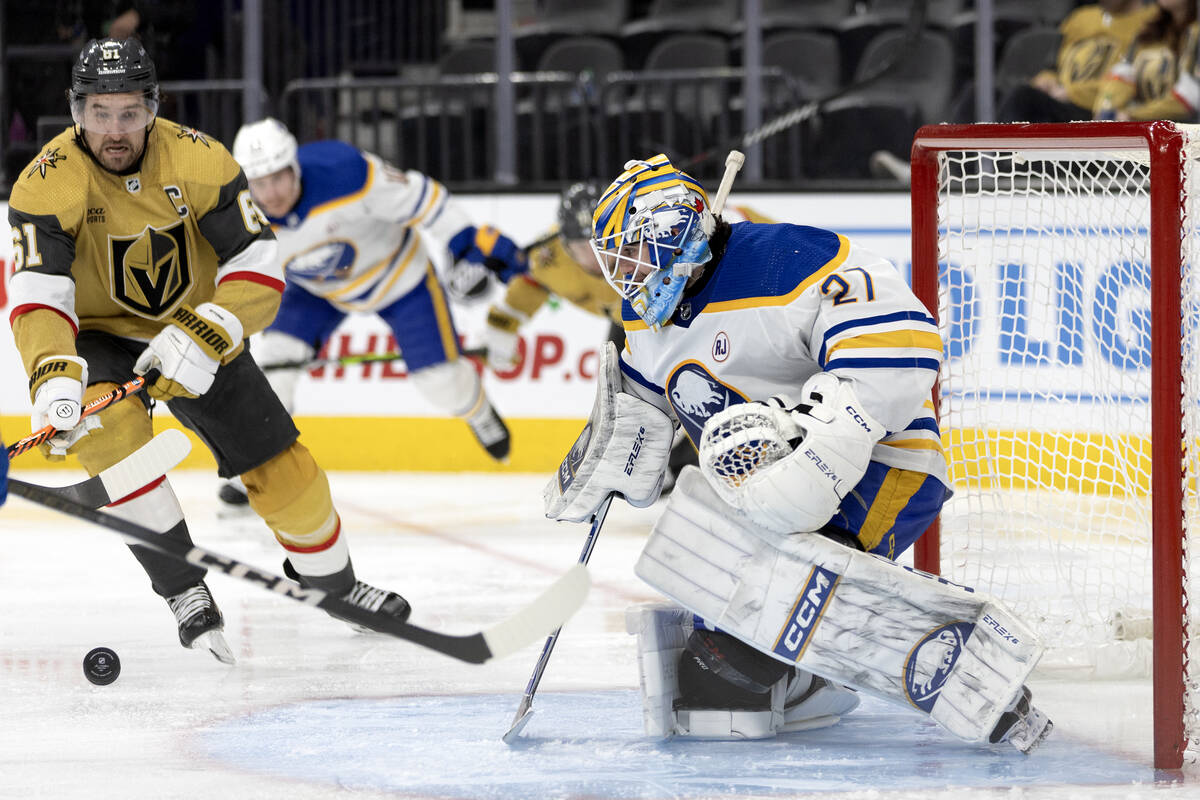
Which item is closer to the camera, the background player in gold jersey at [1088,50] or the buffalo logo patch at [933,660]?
the buffalo logo patch at [933,660]

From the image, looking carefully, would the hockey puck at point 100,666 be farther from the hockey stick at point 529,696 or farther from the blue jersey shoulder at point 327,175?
the blue jersey shoulder at point 327,175

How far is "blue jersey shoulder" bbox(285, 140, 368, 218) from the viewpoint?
14.9 ft

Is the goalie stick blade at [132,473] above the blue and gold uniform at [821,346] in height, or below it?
below

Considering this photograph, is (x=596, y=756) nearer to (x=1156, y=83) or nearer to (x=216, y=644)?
(x=216, y=644)

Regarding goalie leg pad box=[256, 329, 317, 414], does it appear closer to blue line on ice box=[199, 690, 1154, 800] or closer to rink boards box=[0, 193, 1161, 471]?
rink boards box=[0, 193, 1161, 471]

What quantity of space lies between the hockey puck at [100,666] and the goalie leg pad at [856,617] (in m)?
1.08

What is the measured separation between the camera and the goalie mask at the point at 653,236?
2.24 meters

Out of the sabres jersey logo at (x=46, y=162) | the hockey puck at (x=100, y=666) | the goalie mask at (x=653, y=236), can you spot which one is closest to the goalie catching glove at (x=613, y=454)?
the goalie mask at (x=653, y=236)

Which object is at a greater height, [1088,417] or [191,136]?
[191,136]

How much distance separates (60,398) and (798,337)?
1.16 m

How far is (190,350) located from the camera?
2682 mm

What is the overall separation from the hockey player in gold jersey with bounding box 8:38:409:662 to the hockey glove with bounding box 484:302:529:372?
7.55 feet

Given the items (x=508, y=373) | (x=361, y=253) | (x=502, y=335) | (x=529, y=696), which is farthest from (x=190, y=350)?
(x=508, y=373)

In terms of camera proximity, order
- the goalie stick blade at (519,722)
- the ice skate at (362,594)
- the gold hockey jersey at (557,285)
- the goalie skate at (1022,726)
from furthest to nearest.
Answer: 1. the gold hockey jersey at (557,285)
2. the ice skate at (362,594)
3. the goalie stick blade at (519,722)
4. the goalie skate at (1022,726)
